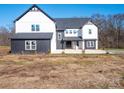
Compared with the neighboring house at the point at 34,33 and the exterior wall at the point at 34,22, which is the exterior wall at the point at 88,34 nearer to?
the neighboring house at the point at 34,33

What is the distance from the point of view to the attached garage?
26.5m

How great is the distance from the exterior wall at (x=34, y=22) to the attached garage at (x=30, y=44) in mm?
2455

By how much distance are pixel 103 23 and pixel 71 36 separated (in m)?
19.4

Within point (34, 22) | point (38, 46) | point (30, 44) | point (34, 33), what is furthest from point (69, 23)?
point (30, 44)

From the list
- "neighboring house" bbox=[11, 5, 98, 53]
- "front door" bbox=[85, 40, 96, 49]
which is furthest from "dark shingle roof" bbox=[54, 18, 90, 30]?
"neighboring house" bbox=[11, 5, 98, 53]

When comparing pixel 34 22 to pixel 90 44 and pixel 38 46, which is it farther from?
pixel 90 44

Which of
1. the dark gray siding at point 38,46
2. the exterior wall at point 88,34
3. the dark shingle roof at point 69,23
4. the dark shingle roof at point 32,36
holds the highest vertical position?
the dark shingle roof at point 69,23

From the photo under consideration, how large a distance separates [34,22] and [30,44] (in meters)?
4.07

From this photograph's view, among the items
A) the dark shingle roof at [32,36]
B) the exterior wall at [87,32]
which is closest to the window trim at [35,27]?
the dark shingle roof at [32,36]

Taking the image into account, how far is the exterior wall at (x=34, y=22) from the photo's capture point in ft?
95.0

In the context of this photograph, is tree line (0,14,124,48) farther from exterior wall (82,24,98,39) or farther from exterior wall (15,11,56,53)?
exterior wall (15,11,56,53)

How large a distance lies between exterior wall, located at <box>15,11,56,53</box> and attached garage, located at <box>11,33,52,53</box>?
245cm
